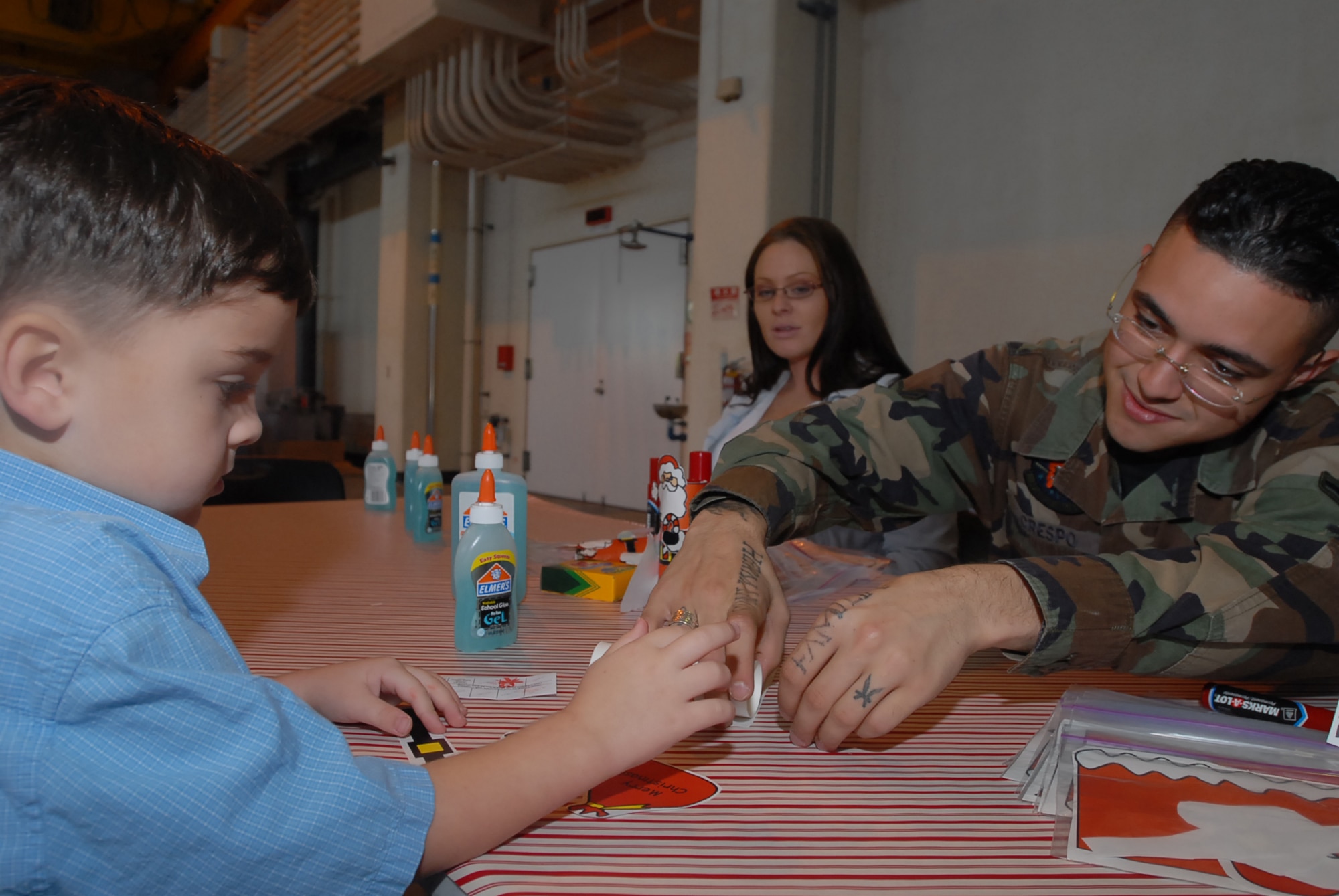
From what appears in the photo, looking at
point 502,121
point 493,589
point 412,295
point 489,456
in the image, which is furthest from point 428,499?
point 412,295

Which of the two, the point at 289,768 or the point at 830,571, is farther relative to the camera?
the point at 830,571

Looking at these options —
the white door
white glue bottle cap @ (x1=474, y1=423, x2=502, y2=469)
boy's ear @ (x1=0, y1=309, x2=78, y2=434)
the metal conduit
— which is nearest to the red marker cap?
white glue bottle cap @ (x1=474, y1=423, x2=502, y2=469)

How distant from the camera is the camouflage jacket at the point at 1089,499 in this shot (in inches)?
34.8

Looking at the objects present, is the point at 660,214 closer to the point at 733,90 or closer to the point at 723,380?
the point at 733,90

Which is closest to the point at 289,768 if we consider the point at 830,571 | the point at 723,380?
the point at 830,571

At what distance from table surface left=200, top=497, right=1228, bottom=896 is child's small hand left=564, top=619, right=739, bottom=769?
6cm

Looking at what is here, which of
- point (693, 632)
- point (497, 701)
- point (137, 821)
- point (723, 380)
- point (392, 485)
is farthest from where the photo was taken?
point (723, 380)

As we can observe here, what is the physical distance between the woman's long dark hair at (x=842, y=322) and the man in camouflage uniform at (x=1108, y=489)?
88cm

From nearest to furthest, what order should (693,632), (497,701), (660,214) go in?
(693,632) < (497,701) < (660,214)

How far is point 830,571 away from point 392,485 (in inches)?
51.2

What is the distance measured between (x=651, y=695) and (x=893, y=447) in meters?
0.91

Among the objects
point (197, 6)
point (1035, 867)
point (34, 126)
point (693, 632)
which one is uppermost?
point (197, 6)

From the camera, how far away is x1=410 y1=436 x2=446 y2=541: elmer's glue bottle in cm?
186

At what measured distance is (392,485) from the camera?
2.32 meters
